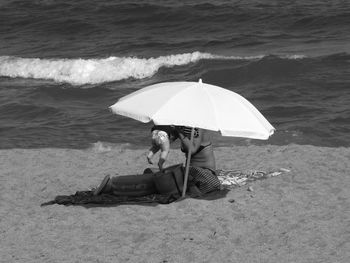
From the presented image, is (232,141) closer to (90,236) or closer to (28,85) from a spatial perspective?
(90,236)

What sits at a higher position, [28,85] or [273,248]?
[273,248]

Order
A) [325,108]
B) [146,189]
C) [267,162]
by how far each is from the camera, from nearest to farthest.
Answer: [146,189]
[267,162]
[325,108]

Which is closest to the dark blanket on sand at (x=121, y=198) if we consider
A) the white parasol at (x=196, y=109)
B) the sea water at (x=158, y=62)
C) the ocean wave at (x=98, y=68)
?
the white parasol at (x=196, y=109)

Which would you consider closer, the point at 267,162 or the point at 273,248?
the point at 273,248

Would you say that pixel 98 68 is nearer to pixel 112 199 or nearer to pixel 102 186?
pixel 102 186

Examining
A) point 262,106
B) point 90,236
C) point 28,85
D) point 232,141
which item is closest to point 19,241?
point 90,236

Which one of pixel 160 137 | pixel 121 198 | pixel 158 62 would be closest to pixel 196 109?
pixel 160 137

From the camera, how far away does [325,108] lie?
15.0m

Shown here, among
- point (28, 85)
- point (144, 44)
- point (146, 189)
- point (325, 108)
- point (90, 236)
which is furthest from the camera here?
point (144, 44)

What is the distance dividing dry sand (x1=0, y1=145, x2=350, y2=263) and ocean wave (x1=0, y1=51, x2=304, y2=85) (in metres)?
9.06

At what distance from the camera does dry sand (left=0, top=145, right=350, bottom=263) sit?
734 centimetres

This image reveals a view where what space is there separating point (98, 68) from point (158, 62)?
149cm

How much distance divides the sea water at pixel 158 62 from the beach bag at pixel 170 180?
4106 mm

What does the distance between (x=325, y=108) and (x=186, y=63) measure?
18.3 ft
